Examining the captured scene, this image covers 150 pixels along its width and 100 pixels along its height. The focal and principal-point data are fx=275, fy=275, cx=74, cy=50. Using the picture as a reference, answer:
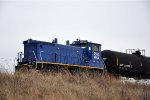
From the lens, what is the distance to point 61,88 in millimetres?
10414

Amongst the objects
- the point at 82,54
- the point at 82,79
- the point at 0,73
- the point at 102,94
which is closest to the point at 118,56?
the point at 82,54

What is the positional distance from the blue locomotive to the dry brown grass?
5071mm

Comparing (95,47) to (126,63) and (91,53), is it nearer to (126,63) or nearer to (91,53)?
(91,53)

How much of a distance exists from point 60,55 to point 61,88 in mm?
8575

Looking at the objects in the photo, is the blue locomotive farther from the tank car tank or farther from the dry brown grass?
the dry brown grass

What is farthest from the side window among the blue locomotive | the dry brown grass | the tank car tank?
the dry brown grass

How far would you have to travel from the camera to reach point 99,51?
2153 centimetres

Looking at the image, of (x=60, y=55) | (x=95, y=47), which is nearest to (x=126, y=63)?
(x=95, y=47)

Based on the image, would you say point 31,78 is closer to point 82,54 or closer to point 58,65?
point 58,65

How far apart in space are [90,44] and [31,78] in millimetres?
10742

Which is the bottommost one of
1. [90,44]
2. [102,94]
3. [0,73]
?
[102,94]

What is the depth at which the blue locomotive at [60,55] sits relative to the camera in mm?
17531

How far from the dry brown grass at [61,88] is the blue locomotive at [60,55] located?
5071mm

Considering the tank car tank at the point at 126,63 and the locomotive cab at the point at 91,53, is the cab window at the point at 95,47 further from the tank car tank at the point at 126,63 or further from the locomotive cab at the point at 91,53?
the tank car tank at the point at 126,63
